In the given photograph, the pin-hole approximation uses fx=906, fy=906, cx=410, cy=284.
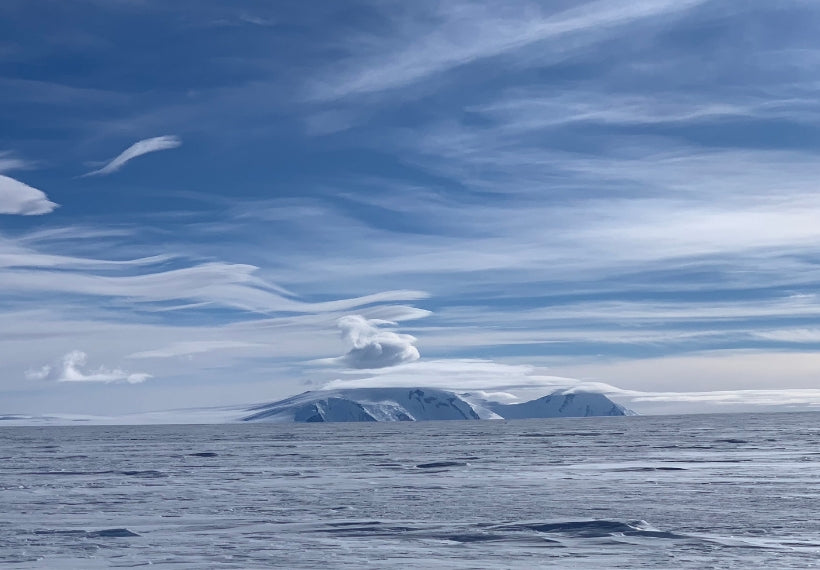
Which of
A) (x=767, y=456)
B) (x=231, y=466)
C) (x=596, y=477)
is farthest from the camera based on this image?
(x=767, y=456)

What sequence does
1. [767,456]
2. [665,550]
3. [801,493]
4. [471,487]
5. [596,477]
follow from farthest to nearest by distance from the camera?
[767,456] → [596,477] → [471,487] → [801,493] → [665,550]

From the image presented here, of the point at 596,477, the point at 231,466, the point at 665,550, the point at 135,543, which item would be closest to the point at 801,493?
the point at 596,477

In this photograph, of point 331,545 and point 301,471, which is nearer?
point 331,545

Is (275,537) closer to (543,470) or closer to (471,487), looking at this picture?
(471,487)

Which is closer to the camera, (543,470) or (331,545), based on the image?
(331,545)

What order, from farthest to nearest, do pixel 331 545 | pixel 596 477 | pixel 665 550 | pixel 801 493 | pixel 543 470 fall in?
pixel 543 470 → pixel 596 477 → pixel 801 493 → pixel 331 545 → pixel 665 550

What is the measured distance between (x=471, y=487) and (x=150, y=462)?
106ft

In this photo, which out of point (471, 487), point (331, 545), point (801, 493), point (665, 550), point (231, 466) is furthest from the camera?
point (231, 466)

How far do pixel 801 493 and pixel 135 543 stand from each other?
24.9 meters

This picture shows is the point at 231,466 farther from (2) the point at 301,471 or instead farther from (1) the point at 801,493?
(1) the point at 801,493

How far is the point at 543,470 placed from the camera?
168 feet

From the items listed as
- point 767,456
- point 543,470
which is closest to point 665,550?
point 543,470

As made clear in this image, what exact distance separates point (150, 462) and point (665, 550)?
161ft

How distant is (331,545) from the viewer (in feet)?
78.8
